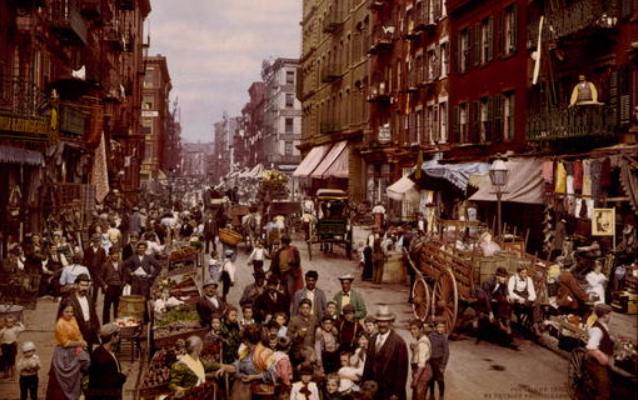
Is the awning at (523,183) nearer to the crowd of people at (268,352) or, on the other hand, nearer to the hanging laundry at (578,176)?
the hanging laundry at (578,176)

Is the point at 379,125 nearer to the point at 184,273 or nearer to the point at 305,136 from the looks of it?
the point at 305,136

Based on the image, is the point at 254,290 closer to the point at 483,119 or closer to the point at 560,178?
the point at 560,178

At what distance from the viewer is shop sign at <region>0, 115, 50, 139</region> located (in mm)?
18203

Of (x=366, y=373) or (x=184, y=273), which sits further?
(x=184, y=273)

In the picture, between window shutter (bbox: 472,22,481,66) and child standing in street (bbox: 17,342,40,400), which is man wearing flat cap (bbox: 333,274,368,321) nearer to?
child standing in street (bbox: 17,342,40,400)

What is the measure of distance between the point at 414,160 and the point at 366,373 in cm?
2891

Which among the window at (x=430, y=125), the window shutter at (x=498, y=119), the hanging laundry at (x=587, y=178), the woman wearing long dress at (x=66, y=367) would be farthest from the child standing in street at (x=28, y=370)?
the window at (x=430, y=125)

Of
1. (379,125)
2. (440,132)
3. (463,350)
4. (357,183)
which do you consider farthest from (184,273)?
(357,183)

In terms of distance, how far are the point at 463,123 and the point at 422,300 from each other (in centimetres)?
1712

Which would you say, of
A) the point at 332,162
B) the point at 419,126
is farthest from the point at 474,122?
the point at 332,162

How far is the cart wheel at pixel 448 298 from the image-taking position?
46.8 feet

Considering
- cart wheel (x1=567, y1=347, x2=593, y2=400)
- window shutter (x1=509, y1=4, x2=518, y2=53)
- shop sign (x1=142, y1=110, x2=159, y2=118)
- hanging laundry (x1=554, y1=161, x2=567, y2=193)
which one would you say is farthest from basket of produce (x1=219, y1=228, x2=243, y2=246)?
shop sign (x1=142, y1=110, x2=159, y2=118)

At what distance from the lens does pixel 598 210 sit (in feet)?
56.2

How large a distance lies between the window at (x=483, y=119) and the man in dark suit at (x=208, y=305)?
61.7 ft
